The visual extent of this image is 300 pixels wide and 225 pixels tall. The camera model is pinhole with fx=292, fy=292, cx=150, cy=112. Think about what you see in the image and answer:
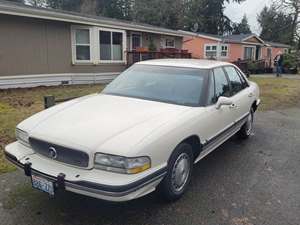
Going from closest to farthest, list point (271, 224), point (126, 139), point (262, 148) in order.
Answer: point (126, 139) → point (271, 224) → point (262, 148)

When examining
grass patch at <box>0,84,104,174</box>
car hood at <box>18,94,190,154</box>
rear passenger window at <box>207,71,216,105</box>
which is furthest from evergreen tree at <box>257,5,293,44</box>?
car hood at <box>18,94,190,154</box>

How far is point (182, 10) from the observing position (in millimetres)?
38875

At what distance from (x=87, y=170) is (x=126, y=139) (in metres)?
0.45

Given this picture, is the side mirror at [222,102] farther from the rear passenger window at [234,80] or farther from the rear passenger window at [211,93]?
the rear passenger window at [234,80]

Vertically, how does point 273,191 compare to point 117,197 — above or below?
below

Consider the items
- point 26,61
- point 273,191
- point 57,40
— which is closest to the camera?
point 273,191

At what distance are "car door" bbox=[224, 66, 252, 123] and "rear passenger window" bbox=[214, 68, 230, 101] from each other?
0.18 metres

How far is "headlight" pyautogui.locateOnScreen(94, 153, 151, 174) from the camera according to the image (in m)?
2.61

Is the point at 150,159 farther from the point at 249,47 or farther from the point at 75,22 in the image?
the point at 249,47

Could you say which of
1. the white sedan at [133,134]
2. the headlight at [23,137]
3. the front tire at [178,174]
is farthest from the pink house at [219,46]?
the headlight at [23,137]

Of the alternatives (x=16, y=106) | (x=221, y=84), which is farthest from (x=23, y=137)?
(x=16, y=106)

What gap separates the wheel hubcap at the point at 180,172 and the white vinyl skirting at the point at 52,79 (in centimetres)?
937

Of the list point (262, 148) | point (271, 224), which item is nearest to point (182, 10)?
point (262, 148)

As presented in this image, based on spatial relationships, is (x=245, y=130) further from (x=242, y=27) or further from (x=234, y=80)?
(x=242, y=27)
